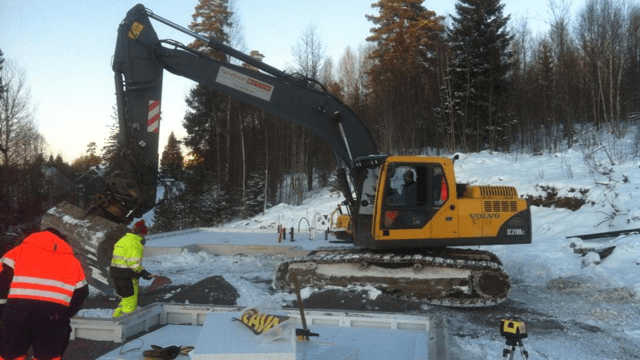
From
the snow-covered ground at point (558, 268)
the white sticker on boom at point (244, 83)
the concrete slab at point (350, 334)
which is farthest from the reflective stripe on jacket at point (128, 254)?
the white sticker on boom at point (244, 83)

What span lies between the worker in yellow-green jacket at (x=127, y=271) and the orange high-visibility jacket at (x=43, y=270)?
9.38 feet

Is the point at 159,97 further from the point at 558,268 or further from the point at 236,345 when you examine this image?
the point at 558,268

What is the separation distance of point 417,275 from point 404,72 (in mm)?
24364

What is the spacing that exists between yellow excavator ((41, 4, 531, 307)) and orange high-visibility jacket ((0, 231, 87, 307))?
456 centimetres

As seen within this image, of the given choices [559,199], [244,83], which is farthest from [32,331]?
[559,199]

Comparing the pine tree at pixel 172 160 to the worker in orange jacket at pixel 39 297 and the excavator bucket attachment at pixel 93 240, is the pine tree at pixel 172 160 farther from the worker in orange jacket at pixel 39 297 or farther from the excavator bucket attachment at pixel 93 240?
the worker in orange jacket at pixel 39 297

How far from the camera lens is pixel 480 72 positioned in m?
30.1

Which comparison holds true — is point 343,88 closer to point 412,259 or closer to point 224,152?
point 224,152

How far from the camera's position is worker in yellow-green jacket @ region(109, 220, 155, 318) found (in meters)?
6.93

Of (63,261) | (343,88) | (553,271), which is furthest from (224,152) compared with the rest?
(63,261)

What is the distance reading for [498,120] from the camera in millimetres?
30078

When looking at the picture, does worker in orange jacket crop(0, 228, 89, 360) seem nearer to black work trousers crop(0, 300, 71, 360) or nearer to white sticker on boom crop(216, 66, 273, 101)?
black work trousers crop(0, 300, 71, 360)

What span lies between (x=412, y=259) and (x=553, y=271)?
4085 mm

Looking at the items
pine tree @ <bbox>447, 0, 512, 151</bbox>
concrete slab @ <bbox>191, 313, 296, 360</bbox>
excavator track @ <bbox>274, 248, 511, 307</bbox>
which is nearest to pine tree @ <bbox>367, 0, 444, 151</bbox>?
pine tree @ <bbox>447, 0, 512, 151</bbox>
